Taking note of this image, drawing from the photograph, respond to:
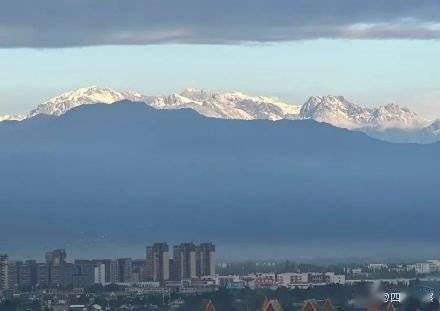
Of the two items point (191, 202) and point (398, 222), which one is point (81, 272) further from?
point (191, 202)

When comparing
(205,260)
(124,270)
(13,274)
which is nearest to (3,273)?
(13,274)

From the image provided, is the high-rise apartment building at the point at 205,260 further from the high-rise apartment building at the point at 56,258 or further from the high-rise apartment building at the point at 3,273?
the high-rise apartment building at the point at 3,273

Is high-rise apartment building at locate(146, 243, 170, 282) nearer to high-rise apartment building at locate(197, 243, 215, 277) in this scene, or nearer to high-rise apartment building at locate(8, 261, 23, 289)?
high-rise apartment building at locate(197, 243, 215, 277)

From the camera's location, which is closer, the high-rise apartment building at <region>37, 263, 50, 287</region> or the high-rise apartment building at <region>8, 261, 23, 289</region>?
the high-rise apartment building at <region>8, 261, 23, 289</region>

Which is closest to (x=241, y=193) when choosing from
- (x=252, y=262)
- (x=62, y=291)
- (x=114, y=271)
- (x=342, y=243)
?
(x=342, y=243)

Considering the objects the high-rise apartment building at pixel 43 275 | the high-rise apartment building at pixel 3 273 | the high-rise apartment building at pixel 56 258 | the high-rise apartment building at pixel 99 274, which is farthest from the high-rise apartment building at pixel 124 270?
the high-rise apartment building at pixel 3 273

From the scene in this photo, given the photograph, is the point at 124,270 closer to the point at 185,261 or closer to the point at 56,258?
the point at 185,261

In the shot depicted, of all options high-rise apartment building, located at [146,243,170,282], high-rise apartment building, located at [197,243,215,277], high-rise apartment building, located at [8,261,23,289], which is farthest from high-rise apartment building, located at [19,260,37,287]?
high-rise apartment building, located at [197,243,215,277]
